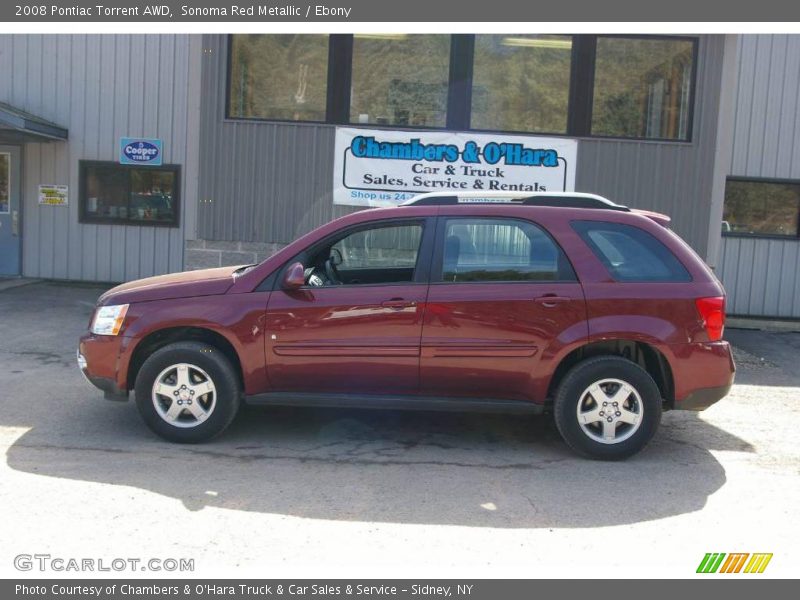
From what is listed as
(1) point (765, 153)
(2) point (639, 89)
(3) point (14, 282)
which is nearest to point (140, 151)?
(3) point (14, 282)

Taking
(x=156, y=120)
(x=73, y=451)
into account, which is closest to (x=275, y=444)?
(x=73, y=451)

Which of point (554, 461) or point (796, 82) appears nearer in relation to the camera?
point (554, 461)

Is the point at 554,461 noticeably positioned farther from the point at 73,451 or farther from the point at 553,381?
the point at 73,451

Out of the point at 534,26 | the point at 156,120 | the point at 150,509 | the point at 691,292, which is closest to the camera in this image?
the point at 150,509

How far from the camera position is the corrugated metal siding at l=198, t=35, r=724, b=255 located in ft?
35.2

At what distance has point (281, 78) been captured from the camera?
36.0ft

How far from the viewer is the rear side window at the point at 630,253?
568 centimetres

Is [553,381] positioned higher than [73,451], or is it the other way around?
[553,381]

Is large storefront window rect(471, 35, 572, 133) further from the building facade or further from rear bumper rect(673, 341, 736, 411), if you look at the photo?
rear bumper rect(673, 341, 736, 411)

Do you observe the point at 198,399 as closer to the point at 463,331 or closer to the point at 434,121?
the point at 463,331

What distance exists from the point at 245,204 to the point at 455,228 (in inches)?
223

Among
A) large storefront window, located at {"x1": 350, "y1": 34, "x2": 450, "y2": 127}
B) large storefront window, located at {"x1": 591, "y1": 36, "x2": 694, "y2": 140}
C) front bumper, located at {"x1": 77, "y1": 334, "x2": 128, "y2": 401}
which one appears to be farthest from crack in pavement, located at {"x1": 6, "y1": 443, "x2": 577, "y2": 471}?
large storefront window, located at {"x1": 591, "y1": 36, "x2": 694, "y2": 140}

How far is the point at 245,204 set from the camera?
428 inches

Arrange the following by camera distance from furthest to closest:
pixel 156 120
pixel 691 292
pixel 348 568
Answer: pixel 156 120 < pixel 691 292 < pixel 348 568
